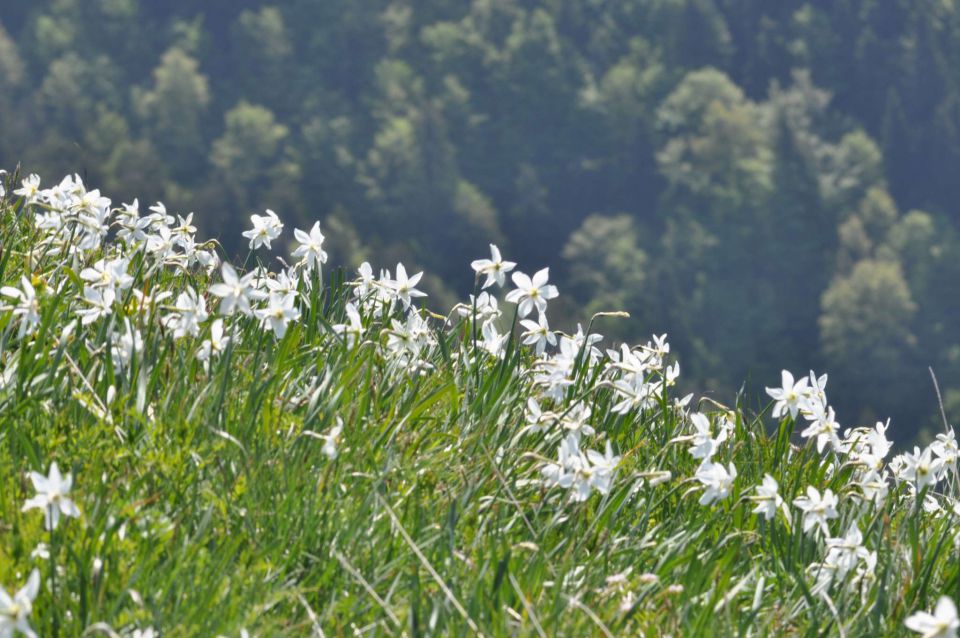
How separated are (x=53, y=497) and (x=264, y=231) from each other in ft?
6.34

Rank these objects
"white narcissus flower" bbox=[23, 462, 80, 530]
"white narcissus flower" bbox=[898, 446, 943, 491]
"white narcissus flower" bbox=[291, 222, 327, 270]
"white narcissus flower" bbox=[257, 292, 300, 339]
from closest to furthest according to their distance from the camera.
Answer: "white narcissus flower" bbox=[23, 462, 80, 530], "white narcissus flower" bbox=[257, 292, 300, 339], "white narcissus flower" bbox=[898, 446, 943, 491], "white narcissus flower" bbox=[291, 222, 327, 270]

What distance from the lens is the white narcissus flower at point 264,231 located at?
4.13 meters

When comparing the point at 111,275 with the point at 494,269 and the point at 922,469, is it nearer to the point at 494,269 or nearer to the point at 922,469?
the point at 494,269

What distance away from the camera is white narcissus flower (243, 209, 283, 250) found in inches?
163

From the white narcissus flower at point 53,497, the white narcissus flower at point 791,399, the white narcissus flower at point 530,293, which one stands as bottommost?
the white narcissus flower at point 53,497

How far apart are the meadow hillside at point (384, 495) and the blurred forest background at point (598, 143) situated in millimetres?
77683

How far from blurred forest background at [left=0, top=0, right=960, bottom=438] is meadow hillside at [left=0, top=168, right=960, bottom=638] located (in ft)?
255

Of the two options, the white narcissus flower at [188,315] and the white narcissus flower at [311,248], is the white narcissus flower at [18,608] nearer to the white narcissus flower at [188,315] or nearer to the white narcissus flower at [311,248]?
the white narcissus flower at [188,315]

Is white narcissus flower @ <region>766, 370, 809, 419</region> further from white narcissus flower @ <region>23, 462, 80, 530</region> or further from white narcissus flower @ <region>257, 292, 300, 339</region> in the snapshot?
white narcissus flower @ <region>23, 462, 80, 530</region>

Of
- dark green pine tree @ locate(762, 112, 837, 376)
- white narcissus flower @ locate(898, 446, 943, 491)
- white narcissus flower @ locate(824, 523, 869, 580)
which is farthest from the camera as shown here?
dark green pine tree @ locate(762, 112, 837, 376)

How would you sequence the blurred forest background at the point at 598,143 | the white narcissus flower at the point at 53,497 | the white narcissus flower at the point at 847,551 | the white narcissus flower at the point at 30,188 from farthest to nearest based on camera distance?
1. the blurred forest background at the point at 598,143
2. the white narcissus flower at the point at 30,188
3. the white narcissus flower at the point at 847,551
4. the white narcissus flower at the point at 53,497

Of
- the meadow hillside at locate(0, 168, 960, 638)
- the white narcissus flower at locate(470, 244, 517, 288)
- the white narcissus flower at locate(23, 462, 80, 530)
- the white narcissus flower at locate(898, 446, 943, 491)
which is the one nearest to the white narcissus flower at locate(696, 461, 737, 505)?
the meadow hillside at locate(0, 168, 960, 638)

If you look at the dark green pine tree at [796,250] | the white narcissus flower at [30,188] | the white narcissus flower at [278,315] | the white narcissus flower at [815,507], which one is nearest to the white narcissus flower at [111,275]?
the white narcissus flower at [278,315]

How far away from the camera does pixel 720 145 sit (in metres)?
104
